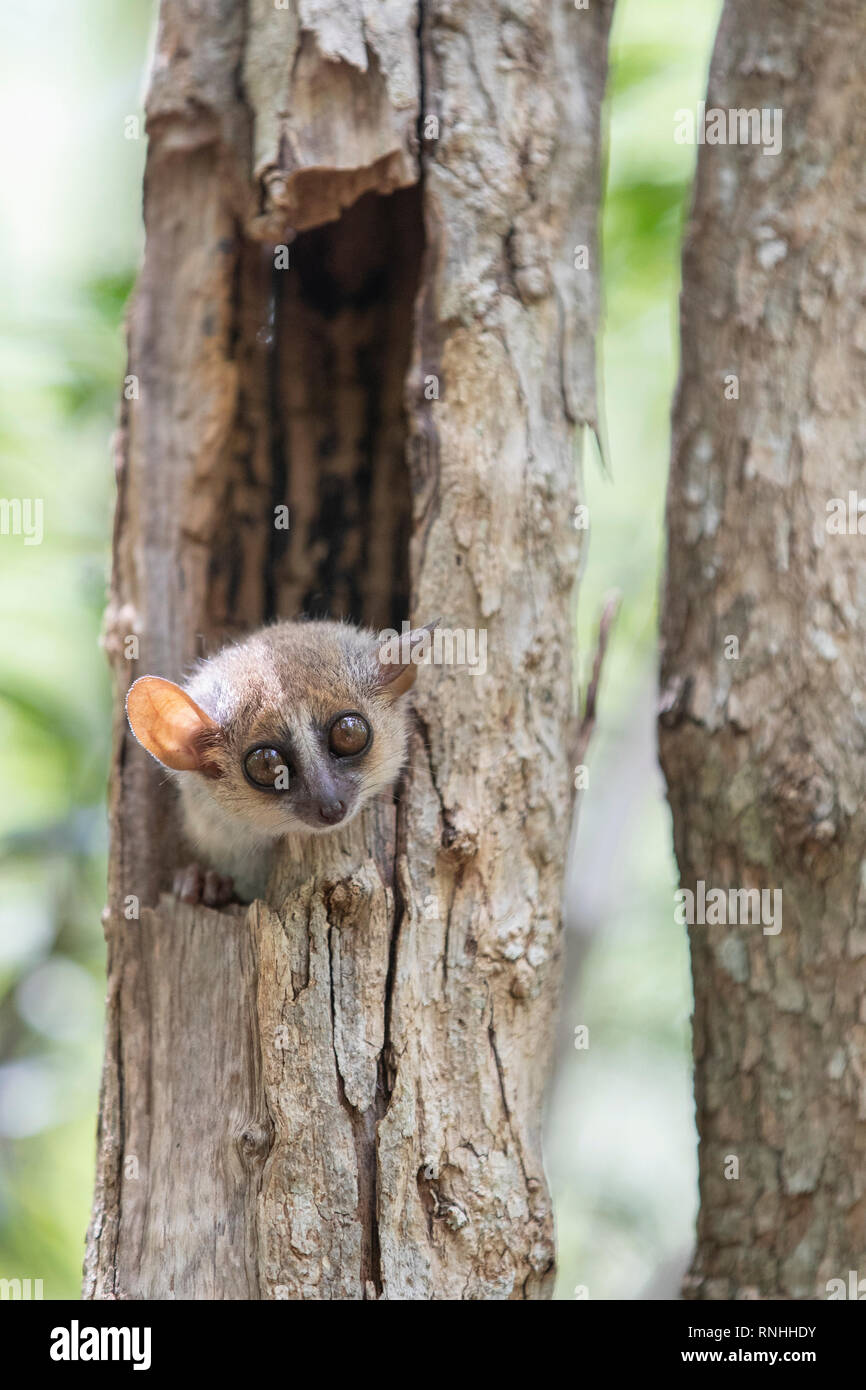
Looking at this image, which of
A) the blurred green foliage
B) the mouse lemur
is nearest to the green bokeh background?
the blurred green foliage

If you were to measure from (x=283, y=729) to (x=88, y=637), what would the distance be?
8.36ft

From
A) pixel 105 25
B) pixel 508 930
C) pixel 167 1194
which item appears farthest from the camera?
pixel 105 25

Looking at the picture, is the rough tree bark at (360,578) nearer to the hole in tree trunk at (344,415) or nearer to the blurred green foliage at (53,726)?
the hole in tree trunk at (344,415)

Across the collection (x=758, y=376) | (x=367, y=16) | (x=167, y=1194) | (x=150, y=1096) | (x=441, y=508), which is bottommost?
(x=167, y=1194)

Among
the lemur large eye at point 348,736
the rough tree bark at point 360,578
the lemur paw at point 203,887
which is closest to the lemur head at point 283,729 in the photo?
the lemur large eye at point 348,736

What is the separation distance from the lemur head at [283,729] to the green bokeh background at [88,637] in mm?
1875

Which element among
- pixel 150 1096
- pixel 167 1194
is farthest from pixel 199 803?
pixel 167 1194

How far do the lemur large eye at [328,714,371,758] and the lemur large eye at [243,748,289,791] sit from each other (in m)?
0.17

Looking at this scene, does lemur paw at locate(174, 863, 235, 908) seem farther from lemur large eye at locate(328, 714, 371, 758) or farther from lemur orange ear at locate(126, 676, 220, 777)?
lemur large eye at locate(328, 714, 371, 758)

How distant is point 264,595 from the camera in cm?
496

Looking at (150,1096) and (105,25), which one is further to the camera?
(105,25)

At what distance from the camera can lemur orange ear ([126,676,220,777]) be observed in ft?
12.1

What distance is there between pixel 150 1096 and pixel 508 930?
1.17m
